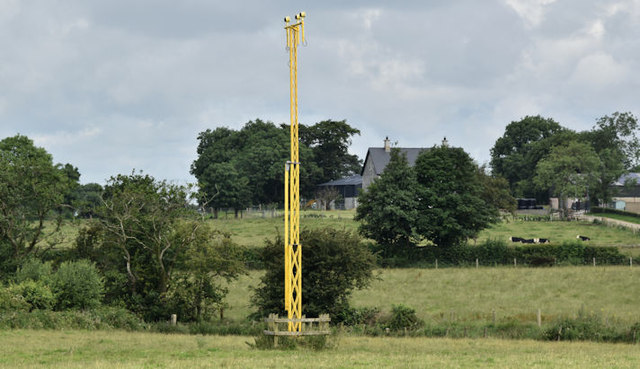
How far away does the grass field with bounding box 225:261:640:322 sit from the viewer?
4216cm

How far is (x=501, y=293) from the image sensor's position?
160ft

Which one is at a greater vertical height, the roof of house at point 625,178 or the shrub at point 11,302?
the roof of house at point 625,178

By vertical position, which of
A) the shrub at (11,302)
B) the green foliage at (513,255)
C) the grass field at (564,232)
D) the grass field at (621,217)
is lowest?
the shrub at (11,302)

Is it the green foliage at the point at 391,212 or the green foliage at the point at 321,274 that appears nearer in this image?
the green foliage at the point at 321,274

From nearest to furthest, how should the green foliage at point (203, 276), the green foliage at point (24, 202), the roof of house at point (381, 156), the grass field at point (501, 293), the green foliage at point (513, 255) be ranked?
the green foliage at point (203, 276) → the grass field at point (501, 293) → the green foliage at point (24, 202) → the green foliage at point (513, 255) → the roof of house at point (381, 156)

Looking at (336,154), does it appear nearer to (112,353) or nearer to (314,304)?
(314,304)

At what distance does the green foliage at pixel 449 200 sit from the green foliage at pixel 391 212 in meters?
1.08

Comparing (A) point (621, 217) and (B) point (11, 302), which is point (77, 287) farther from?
(A) point (621, 217)

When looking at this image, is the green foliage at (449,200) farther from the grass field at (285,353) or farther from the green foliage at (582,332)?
the grass field at (285,353)

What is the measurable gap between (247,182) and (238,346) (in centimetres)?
8365

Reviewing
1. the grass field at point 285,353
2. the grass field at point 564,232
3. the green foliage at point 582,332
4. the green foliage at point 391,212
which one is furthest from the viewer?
the grass field at point 564,232

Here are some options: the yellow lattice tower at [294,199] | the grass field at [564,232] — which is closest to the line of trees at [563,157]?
the grass field at [564,232]

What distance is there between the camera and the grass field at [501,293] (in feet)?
138

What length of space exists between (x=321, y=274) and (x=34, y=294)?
16.0 m
